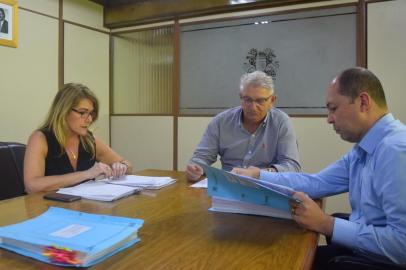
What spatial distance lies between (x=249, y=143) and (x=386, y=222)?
44.5 inches

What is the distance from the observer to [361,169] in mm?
1247

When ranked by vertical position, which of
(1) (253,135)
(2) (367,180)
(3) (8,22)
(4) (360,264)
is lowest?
(4) (360,264)

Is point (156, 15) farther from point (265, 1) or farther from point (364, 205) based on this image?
point (364, 205)

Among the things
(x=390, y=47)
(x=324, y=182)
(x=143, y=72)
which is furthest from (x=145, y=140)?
(x=324, y=182)

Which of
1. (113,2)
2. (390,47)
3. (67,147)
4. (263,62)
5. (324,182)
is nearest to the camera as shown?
(324,182)

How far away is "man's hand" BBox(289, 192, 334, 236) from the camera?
3.57ft

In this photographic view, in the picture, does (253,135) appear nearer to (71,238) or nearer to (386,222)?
(386,222)

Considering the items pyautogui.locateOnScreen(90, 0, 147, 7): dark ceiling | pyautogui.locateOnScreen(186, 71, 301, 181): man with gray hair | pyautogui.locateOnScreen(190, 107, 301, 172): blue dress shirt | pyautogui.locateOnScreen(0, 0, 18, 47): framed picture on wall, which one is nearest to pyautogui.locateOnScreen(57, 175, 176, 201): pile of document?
pyautogui.locateOnScreen(186, 71, 301, 181): man with gray hair

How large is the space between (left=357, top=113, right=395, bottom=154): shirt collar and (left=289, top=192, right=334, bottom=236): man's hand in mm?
289

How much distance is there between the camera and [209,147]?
2229mm

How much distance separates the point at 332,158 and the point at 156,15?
2.39 metres

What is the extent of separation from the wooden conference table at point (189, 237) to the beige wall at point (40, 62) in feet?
6.90

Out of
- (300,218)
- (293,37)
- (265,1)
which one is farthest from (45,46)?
(300,218)

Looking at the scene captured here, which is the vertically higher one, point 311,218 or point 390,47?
point 390,47
